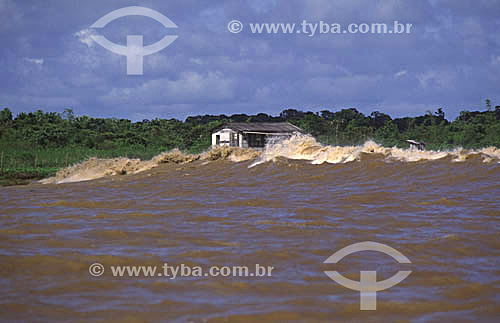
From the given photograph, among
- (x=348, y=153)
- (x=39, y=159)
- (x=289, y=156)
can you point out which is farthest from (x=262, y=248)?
(x=39, y=159)

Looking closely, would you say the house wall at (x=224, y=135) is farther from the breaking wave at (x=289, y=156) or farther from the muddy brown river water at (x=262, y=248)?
the muddy brown river water at (x=262, y=248)

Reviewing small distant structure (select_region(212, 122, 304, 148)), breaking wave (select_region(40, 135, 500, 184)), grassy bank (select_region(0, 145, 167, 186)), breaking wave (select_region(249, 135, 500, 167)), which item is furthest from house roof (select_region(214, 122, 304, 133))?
breaking wave (select_region(249, 135, 500, 167))

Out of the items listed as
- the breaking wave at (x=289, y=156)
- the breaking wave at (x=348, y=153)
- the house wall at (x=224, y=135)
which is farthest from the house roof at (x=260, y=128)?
the breaking wave at (x=348, y=153)

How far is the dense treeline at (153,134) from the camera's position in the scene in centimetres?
2898

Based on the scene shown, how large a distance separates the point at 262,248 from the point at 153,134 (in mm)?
39833

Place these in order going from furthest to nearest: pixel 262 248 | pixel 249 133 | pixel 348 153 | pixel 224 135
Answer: pixel 224 135, pixel 249 133, pixel 348 153, pixel 262 248

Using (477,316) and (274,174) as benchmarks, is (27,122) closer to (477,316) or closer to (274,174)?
(274,174)

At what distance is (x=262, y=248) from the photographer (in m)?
3.55

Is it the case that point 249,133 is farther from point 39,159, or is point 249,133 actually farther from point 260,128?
point 39,159

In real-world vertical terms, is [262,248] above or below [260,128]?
below

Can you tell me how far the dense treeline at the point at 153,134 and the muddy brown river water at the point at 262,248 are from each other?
19.1 meters

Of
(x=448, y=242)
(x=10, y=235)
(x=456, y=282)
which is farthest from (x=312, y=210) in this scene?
(x=10, y=235)

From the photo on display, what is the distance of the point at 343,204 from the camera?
5309mm

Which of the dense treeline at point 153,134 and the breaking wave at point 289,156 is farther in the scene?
the dense treeline at point 153,134
